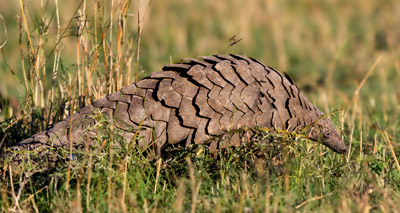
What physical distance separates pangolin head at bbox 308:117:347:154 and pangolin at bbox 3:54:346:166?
0.43 feet

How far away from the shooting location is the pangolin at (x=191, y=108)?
3.10 meters

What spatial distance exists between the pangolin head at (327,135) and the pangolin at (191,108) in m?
0.13

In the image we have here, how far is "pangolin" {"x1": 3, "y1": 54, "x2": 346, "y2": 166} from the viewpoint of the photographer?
3096 millimetres

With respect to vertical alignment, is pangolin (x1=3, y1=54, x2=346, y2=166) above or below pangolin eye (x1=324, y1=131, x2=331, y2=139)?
above

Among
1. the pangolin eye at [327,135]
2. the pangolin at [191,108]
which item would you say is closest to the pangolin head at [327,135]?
the pangolin eye at [327,135]

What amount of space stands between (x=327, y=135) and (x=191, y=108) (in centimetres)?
89

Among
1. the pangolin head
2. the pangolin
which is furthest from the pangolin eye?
the pangolin

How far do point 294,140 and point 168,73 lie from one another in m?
0.80

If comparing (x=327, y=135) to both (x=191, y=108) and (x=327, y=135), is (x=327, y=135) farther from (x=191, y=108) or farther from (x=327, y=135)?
(x=191, y=108)

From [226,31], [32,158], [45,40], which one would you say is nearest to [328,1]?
[226,31]

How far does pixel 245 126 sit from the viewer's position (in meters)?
3.15

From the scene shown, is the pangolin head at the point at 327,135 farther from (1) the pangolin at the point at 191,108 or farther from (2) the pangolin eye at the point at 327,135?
(1) the pangolin at the point at 191,108

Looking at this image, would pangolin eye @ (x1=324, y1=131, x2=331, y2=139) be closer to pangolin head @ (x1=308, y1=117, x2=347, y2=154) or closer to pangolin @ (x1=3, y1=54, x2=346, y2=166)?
pangolin head @ (x1=308, y1=117, x2=347, y2=154)

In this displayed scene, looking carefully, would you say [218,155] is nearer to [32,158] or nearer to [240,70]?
[240,70]
